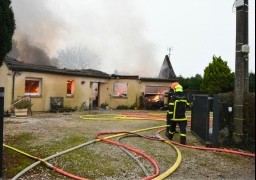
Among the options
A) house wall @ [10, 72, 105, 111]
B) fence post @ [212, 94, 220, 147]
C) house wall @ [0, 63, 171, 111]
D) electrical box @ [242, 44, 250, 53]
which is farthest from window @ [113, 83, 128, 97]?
electrical box @ [242, 44, 250, 53]

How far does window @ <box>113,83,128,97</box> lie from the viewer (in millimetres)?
23781

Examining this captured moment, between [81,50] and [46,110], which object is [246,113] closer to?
[46,110]

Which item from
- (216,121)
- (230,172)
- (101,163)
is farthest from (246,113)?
(101,163)

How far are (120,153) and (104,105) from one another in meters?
16.3

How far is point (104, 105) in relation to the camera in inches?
925

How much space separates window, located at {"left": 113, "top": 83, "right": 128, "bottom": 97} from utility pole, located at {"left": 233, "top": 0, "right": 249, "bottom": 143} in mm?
15888

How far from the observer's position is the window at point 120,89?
23781 millimetres

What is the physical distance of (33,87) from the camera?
61.4 feet

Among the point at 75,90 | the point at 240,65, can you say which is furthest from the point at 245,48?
the point at 75,90

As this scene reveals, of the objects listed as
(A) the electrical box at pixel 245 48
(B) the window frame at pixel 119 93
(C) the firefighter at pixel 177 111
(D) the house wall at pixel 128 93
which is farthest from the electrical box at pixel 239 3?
(B) the window frame at pixel 119 93

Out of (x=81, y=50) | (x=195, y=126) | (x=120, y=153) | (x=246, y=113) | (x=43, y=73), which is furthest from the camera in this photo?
(x=81, y=50)

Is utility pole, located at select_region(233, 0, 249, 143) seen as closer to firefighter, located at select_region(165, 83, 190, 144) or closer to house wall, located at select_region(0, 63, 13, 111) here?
firefighter, located at select_region(165, 83, 190, 144)

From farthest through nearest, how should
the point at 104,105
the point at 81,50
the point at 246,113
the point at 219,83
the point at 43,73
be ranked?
the point at 81,50 < the point at 219,83 < the point at 104,105 < the point at 43,73 < the point at 246,113

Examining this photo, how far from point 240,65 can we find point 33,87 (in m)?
13.6
